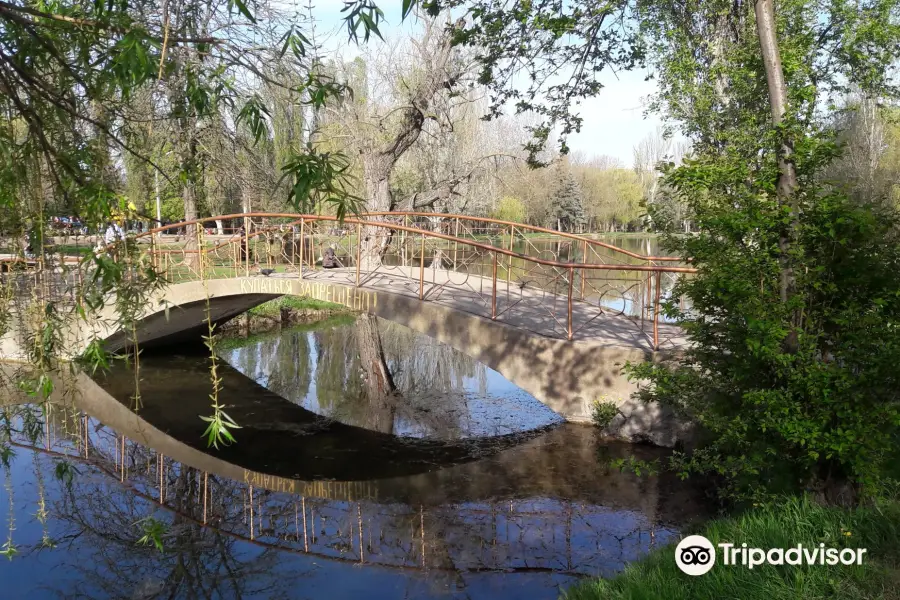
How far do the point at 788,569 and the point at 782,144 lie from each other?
8.12 ft

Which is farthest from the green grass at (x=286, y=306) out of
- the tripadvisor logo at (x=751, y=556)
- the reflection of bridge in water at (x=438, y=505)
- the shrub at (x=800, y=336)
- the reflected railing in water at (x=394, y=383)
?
the tripadvisor logo at (x=751, y=556)

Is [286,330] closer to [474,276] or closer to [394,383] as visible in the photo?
[394,383]

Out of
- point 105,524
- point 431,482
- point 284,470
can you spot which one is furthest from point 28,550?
point 431,482

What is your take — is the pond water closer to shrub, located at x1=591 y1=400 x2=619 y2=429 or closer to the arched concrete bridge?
shrub, located at x1=591 y1=400 x2=619 y2=429

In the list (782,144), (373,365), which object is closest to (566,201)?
(373,365)

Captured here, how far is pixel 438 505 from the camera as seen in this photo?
622cm

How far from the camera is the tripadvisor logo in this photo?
3.18m

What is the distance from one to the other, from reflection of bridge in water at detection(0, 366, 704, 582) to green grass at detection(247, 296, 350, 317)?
Answer: 750cm

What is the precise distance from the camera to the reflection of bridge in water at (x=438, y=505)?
529cm

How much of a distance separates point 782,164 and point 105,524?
5.87 m

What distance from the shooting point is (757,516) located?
12.7 ft

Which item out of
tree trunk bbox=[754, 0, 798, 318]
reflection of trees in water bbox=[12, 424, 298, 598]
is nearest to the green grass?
reflection of trees in water bbox=[12, 424, 298, 598]

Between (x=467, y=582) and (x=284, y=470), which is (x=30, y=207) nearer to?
(x=467, y=582)

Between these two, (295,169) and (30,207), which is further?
(30,207)
